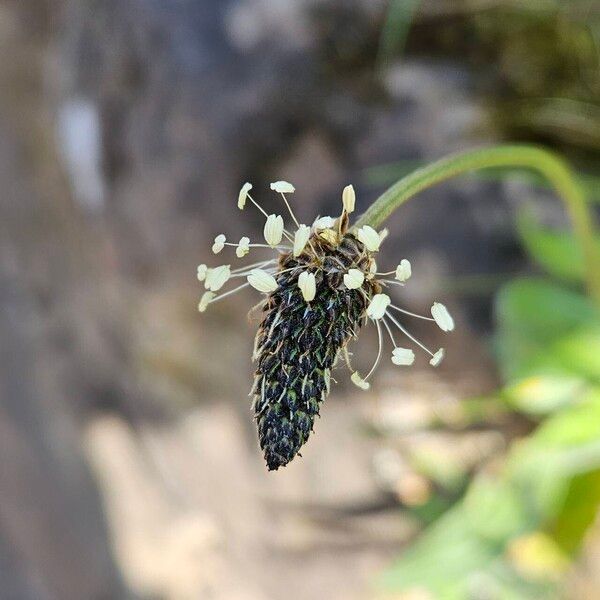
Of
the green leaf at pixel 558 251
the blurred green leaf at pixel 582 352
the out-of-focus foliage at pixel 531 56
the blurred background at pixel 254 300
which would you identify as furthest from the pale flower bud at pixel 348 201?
the out-of-focus foliage at pixel 531 56

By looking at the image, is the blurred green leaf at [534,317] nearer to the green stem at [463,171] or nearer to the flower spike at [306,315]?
the green stem at [463,171]

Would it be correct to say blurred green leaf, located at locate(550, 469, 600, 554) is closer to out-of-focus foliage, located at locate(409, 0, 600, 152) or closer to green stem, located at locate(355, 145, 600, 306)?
green stem, located at locate(355, 145, 600, 306)

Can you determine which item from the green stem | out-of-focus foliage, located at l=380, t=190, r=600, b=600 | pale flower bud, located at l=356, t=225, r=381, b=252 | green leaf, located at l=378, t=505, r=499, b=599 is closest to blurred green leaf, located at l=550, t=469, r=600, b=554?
out-of-focus foliage, located at l=380, t=190, r=600, b=600

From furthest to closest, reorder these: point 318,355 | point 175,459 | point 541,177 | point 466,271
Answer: point 175,459
point 466,271
point 541,177
point 318,355

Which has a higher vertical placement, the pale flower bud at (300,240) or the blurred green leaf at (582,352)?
the blurred green leaf at (582,352)

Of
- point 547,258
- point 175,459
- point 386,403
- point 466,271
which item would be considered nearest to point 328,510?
point 386,403

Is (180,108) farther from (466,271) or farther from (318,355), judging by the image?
(318,355)

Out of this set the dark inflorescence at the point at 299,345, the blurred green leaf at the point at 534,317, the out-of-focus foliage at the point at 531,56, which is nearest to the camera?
the dark inflorescence at the point at 299,345

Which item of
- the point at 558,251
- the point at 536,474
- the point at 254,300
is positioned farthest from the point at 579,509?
the point at 254,300
